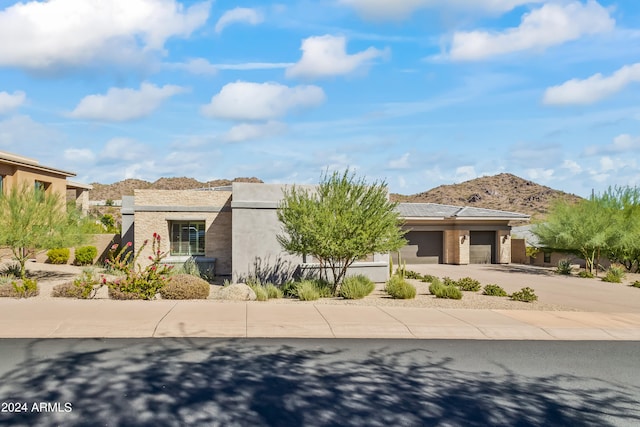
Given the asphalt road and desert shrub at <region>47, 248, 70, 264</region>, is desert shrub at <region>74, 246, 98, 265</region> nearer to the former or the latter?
desert shrub at <region>47, 248, 70, 264</region>

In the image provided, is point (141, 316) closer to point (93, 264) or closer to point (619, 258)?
point (93, 264)

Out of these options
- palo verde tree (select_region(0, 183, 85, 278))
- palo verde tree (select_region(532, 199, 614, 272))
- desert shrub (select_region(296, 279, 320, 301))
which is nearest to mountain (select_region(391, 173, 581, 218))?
palo verde tree (select_region(532, 199, 614, 272))

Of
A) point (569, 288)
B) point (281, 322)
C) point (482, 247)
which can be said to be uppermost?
point (482, 247)

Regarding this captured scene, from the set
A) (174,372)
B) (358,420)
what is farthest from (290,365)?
(358,420)

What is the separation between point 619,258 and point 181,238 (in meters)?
25.2

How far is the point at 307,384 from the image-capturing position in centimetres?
721

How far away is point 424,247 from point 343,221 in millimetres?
21183

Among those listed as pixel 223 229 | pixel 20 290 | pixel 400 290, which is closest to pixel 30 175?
pixel 223 229

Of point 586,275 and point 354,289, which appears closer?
point 354,289

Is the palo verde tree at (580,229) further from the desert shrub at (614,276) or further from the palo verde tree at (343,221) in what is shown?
the palo verde tree at (343,221)

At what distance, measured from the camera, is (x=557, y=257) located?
36.5m

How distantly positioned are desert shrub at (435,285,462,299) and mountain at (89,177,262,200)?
66.1 m

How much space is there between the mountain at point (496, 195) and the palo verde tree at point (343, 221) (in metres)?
67.3

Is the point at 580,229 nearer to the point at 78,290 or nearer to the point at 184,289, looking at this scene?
the point at 184,289
